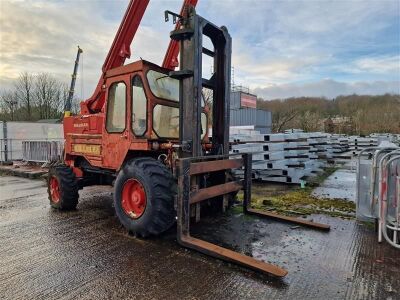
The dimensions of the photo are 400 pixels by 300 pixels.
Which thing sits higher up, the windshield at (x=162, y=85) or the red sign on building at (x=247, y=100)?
the red sign on building at (x=247, y=100)

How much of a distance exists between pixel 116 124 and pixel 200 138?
166 centimetres

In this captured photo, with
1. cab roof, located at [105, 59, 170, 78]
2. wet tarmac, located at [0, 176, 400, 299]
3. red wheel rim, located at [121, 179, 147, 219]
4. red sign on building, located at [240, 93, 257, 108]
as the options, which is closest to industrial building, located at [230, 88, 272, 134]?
red sign on building, located at [240, 93, 257, 108]

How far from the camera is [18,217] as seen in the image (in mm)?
6098

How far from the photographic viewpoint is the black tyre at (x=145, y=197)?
4.34 meters

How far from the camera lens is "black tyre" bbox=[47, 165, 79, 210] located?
625 cm

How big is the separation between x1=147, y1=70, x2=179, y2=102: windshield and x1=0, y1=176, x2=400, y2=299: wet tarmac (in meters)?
2.27

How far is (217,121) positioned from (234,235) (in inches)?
80.6

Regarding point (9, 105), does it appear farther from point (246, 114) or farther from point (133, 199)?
point (133, 199)

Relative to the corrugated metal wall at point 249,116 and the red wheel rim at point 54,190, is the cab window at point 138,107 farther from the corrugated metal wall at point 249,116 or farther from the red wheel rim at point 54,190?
the corrugated metal wall at point 249,116

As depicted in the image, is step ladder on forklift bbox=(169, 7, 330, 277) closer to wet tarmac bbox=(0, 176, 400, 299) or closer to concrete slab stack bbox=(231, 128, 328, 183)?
wet tarmac bbox=(0, 176, 400, 299)

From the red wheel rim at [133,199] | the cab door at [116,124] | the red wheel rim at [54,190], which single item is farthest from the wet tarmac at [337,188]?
the red wheel rim at [54,190]

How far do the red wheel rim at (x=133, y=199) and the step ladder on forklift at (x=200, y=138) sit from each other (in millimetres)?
788

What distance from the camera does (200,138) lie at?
15.7 feet

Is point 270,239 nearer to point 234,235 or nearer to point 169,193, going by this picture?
point 234,235
